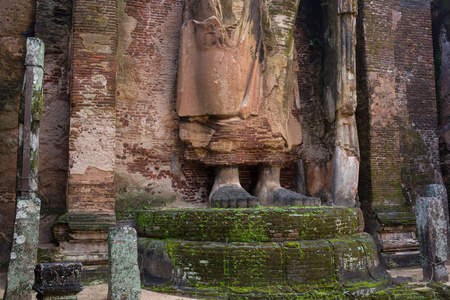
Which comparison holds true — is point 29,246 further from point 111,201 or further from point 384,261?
point 384,261

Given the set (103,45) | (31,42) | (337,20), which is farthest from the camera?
(337,20)

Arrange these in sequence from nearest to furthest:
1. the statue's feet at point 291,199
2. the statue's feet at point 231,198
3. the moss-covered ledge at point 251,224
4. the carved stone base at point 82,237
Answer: the moss-covered ledge at point 251,224
the carved stone base at point 82,237
the statue's feet at point 231,198
the statue's feet at point 291,199

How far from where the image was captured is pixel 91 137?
5996 mm

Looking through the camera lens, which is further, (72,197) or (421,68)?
(421,68)

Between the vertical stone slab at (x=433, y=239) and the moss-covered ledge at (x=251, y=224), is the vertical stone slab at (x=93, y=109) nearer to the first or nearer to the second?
the moss-covered ledge at (x=251, y=224)

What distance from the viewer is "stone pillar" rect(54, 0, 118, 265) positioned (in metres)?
5.70

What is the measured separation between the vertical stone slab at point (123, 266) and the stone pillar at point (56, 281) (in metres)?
0.38

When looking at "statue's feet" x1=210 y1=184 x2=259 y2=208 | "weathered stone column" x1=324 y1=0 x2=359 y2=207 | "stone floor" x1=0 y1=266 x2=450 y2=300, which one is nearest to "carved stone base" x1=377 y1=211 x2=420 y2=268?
"stone floor" x1=0 y1=266 x2=450 y2=300

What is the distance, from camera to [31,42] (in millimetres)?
4758

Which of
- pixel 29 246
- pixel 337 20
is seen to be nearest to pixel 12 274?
pixel 29 246

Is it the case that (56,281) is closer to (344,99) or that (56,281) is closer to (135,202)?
(135,202)

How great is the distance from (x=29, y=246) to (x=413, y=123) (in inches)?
282

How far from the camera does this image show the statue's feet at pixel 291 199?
5.93 metres

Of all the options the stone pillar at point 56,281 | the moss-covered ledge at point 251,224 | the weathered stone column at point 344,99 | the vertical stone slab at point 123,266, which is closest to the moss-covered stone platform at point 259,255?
the moss-covered ledge at point 251,224
